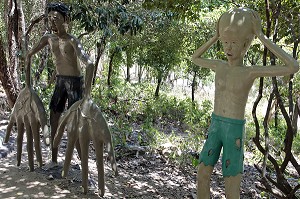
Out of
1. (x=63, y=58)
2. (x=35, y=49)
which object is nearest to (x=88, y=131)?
(x=63, y=58)

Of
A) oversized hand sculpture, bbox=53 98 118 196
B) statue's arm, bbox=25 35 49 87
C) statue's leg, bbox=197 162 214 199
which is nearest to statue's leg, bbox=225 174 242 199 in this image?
statue's leg, bbox=197 162 214 199

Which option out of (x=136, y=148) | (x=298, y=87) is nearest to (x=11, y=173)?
(x=136, y=148)

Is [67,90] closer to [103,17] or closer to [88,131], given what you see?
[88,131]

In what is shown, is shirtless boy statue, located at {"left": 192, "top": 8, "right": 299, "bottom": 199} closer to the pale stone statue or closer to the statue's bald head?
the statue's bald head

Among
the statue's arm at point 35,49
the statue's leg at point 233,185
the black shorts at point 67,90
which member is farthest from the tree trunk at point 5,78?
the statue's leg at point 233,185

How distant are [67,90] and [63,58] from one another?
0.33 m

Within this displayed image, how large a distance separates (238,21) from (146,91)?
10.3 m

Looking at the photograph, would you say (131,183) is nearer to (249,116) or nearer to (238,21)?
(238,21)

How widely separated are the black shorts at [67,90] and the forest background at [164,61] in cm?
120

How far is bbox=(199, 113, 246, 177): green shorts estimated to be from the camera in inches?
90.0

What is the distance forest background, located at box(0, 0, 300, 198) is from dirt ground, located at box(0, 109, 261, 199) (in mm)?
307

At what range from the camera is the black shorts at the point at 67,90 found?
3247 millimetres

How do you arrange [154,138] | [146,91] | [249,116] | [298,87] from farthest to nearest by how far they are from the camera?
[146,91]
[249,116]
[298,87]
[154,138]

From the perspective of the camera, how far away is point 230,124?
7.48 ft
